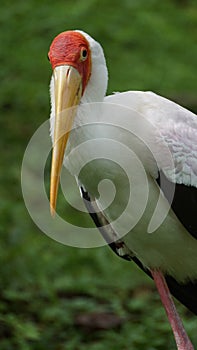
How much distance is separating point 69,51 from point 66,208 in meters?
3.58

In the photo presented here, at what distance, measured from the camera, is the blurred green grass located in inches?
239

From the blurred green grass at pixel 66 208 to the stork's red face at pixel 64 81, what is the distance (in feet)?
4.51

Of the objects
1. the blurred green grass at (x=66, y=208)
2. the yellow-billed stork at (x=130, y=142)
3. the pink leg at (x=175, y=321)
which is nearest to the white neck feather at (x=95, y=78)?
the yellow-billed stork at (x=130, y=142)

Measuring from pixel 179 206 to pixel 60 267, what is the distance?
2.50 metres

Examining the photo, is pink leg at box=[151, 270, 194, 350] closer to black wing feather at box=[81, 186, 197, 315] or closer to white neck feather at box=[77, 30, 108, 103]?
black wing feather at box=[81, 186, 197, 315]

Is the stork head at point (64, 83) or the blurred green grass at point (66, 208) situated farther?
the blurred green grass at point (66, 208)

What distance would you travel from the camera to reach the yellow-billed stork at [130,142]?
4.59 m

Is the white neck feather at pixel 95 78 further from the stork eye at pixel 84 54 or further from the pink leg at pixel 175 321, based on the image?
the pink leg at pixel 175 321

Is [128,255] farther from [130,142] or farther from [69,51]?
[69,51]

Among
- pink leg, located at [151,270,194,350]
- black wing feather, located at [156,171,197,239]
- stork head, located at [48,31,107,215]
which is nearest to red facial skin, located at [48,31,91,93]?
stork head, located at [48,31,107,215]

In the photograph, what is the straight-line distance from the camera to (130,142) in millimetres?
4746

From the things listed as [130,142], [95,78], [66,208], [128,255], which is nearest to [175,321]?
[128,255]

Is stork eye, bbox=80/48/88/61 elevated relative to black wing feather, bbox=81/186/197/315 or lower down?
elevated

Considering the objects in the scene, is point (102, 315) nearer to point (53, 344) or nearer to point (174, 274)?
point (53, 344)
